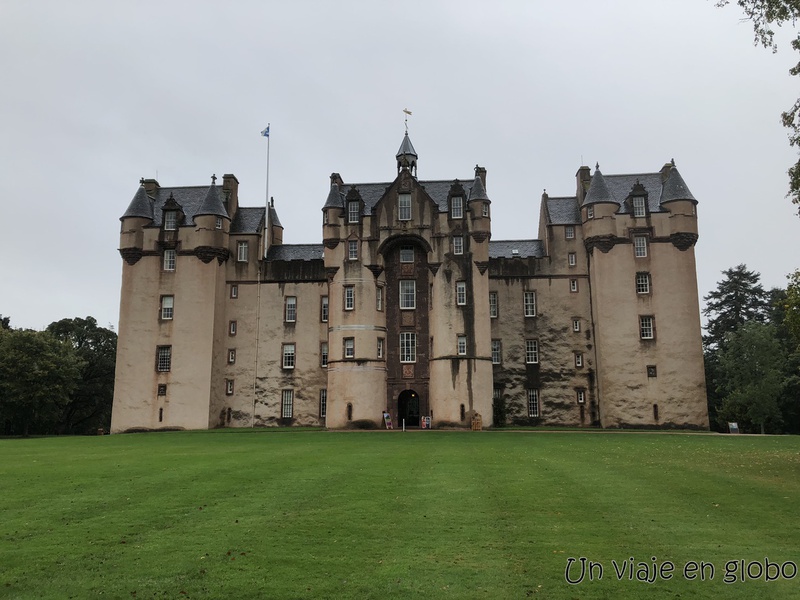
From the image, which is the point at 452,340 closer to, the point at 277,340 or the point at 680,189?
the point at 277,340

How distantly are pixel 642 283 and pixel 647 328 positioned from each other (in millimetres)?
3954

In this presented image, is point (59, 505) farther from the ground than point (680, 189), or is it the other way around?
point (680, 189)

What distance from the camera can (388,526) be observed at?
15.8m

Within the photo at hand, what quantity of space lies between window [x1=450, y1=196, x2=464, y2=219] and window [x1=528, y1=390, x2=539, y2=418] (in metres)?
17.0

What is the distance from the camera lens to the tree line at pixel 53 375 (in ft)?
219

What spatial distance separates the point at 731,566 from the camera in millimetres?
12867

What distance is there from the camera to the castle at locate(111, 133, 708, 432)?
179ft

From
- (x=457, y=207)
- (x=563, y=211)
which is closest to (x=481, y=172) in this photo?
(x=457, y=207)

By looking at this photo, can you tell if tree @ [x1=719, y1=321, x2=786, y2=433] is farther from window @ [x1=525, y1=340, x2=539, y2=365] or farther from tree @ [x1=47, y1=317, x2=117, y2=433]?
tree @ [x1=47, y1=317, x2=117, y2=433]

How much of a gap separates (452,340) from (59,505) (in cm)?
3783

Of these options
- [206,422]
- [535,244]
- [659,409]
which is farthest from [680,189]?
[206,422]

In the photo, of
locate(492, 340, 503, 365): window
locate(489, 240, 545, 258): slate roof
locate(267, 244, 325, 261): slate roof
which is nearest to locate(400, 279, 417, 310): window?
locate(492, 340, 503, 365): window

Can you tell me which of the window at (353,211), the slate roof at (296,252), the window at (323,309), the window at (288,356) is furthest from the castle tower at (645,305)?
the window at (288,356)

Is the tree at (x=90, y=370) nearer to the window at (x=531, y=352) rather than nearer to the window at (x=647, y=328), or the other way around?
the window at (x=531, y=352)
